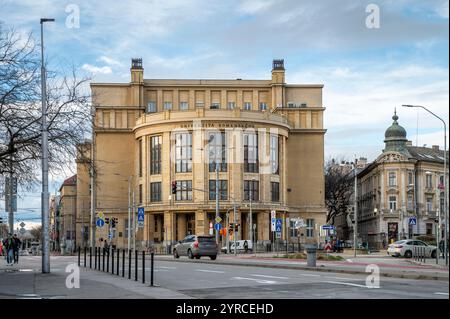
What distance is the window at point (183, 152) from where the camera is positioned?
8944 centimetres

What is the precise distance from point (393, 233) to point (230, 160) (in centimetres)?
3400

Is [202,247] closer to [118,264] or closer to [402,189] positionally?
[118,264]

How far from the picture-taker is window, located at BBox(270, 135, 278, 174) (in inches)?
3620

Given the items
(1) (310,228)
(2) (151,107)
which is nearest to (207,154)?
(2) (151,107)

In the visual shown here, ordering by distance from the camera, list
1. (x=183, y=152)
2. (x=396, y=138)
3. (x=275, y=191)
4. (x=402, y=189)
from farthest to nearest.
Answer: (x=396, y=138) < (x=402, y=189) < (x=275, y=191) < (x=183, y=152)

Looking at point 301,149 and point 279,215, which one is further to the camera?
point 301,149

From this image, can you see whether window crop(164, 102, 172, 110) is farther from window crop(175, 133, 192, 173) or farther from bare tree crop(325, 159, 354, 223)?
bare tree crop(325, 159, 354, 223)

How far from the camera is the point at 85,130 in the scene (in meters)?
29.2

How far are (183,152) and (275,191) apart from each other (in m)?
12.6

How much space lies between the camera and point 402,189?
110062 mm

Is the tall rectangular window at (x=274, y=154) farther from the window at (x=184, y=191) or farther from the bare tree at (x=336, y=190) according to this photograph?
the bare tree at (x=336, y=190)

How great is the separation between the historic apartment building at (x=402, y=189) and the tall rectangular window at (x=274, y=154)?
2287cm
